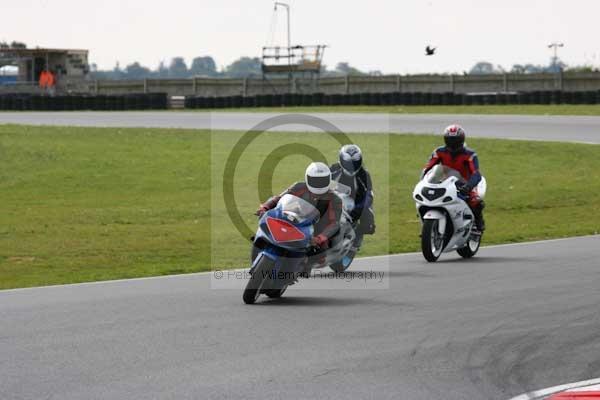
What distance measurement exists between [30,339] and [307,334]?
7.01 feet

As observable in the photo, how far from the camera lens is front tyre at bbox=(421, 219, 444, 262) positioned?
1438 centimetres

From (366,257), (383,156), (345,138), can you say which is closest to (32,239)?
(366,257)

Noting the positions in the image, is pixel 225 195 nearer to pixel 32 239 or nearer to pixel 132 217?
pixel 132 217

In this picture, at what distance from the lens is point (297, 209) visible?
36.3 ft

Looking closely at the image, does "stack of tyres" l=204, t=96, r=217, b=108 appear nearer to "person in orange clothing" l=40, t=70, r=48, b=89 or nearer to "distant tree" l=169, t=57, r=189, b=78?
"person in orange clothing" l=40, t=70, r=48, b=89

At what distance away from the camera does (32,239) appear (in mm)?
18203

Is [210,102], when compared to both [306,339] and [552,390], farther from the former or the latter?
[552,390]

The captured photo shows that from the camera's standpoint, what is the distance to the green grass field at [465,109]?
43.9 metres

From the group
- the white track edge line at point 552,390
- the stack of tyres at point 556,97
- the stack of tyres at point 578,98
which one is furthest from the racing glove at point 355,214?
the stack of tyres at point 556,97

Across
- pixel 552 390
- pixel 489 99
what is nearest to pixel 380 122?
pixel 489 99

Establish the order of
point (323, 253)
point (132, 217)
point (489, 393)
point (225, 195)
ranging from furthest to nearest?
1. point (225, 195)
2. point (132, 217)
3. point (323, 253)
4. point (489, 393)

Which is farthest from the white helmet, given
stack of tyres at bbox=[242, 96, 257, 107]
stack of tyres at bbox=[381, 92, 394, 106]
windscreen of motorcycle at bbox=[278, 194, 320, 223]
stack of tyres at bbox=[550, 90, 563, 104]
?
stack of tyres at bbox=[242, 96, 257, 107]

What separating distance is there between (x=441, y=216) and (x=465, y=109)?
33.5 m

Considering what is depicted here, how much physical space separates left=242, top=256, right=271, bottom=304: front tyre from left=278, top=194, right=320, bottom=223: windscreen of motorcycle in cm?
51
